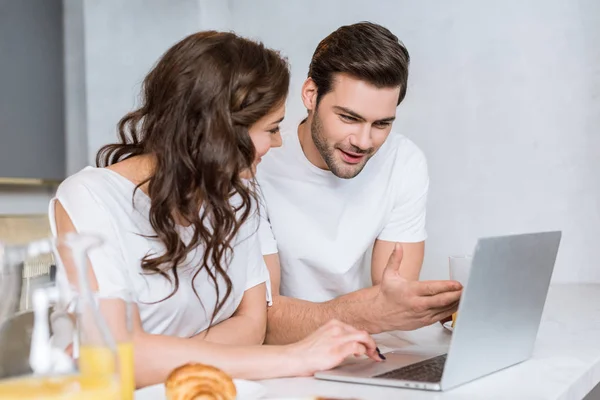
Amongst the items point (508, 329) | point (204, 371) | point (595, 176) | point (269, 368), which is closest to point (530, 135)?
point (595, 176)

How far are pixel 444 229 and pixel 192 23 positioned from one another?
138 centimetres

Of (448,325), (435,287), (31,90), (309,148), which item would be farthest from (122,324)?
(31,90)

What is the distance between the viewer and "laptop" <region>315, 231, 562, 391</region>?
1.07 meters

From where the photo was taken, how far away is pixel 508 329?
122cm

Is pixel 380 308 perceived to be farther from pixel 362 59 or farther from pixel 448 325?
pixel 362 59

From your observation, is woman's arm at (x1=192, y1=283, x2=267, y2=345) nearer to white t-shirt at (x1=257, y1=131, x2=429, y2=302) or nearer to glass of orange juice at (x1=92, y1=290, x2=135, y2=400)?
white t-shirt at (x1=257, y1=131, x2=429, y2=302)

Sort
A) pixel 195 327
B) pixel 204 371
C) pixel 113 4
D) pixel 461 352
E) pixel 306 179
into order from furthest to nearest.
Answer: pixel 113 4, pixel 306 179, pixel 195 327, pixel 461 352, pixel 204 371

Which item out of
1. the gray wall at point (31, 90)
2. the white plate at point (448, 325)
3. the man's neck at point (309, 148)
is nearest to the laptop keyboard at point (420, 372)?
the white plate at point (448, 325)

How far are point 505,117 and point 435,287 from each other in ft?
5.54

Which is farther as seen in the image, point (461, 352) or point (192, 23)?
point (192, 23)

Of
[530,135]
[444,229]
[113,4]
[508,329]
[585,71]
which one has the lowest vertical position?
[444,229]

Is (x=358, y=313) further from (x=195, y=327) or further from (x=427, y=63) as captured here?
(x=427, y=63)

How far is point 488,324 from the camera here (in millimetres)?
1146

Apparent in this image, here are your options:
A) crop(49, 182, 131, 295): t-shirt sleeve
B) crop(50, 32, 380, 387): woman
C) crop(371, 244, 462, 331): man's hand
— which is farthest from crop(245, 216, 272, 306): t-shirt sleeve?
crop(49, 182, 131, 295): t-shirt sleeve
